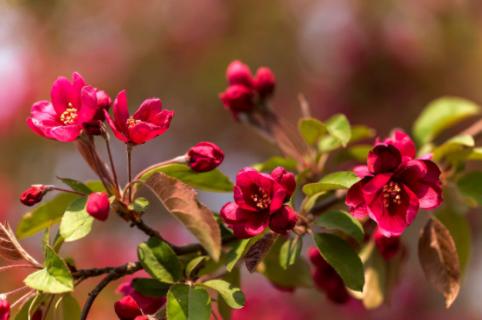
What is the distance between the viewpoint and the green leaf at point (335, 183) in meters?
1.00

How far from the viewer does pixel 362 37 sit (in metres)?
4.42

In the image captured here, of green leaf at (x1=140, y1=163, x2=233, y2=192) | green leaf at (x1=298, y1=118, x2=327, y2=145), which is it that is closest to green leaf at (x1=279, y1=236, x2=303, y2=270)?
green leaf at (x1=140, y1=163, x2=233, y2=192)

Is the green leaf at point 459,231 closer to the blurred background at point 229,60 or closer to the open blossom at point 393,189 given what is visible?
the open blossom at point 393,189

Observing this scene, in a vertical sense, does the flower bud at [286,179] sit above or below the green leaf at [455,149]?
above

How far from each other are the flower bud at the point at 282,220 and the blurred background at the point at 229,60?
9.41 ft

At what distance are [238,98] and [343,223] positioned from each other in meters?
0.51

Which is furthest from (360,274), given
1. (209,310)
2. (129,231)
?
(129,231)

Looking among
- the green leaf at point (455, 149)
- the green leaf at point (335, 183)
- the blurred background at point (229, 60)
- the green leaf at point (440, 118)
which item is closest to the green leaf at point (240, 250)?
the green leaf at point (335, 183)

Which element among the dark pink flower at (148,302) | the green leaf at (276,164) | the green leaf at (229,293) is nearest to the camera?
the green leaf at (229,293)

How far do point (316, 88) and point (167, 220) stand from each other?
1.32 m

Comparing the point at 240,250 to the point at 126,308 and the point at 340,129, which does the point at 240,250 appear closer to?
the point at 126,308

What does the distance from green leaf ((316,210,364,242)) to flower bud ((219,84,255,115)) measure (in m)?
0.47

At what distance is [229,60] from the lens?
4410 mm

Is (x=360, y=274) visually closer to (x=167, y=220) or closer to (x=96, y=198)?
(x=96, y=198)
